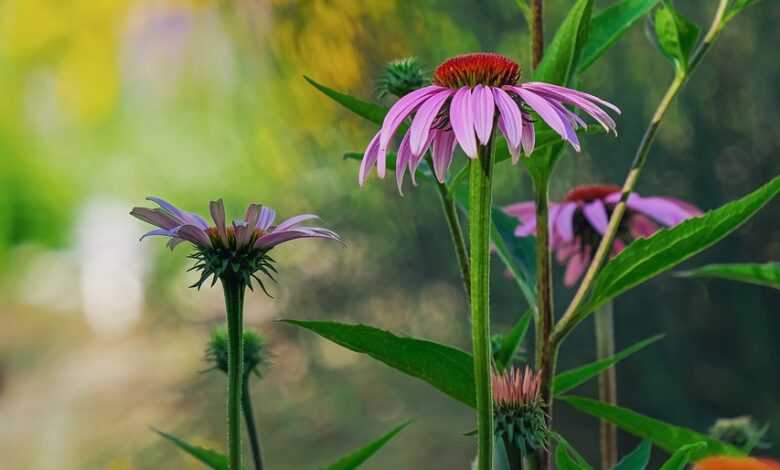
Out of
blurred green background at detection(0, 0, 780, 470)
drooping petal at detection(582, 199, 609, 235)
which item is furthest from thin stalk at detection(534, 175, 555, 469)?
blurred green background at detection(0, 0, 780, 470)

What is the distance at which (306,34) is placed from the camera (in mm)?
1551

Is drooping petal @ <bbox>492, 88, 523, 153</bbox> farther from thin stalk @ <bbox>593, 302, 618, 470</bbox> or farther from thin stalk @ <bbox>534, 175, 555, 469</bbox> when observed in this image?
thin stalk @ <bbox>593, 302, 618, 470</bbox>

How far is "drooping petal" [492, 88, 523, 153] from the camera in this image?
0.99 ft

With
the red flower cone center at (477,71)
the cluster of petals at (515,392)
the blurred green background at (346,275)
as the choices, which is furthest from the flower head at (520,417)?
the blurred green background at (346,275)

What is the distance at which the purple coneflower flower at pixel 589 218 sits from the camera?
548mm

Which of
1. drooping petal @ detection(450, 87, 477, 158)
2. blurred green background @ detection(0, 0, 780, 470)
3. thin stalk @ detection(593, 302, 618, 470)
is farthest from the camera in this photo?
blurred green background @ detection(0, 0, 780, 470)

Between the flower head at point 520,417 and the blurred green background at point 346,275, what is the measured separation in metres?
0.33

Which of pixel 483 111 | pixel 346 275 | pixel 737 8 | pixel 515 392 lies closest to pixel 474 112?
pixel 483 111

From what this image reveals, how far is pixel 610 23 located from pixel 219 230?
0.21 meters

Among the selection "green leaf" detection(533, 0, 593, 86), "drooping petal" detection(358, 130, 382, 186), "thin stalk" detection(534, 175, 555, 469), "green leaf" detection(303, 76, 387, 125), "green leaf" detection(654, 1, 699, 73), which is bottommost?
"thin stalk" detection(534, 175, 555, 469)

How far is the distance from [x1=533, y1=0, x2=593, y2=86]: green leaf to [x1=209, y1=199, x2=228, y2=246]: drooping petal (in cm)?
14

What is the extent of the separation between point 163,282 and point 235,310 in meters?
2.22

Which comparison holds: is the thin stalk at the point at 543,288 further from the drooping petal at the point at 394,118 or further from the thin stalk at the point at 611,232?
the drooping petal at the point at 394,118

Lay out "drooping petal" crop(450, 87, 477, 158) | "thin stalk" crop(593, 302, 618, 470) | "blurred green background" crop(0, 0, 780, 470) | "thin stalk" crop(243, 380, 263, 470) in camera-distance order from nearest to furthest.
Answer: "drooping petal" crop(450, 87, 477, 158), "thin stalk" crop(243, 380, 263, 470), "thin stalk" crop(593, 302, 618, 470), "blurred green background" crop(0, 0, 780, 470)
